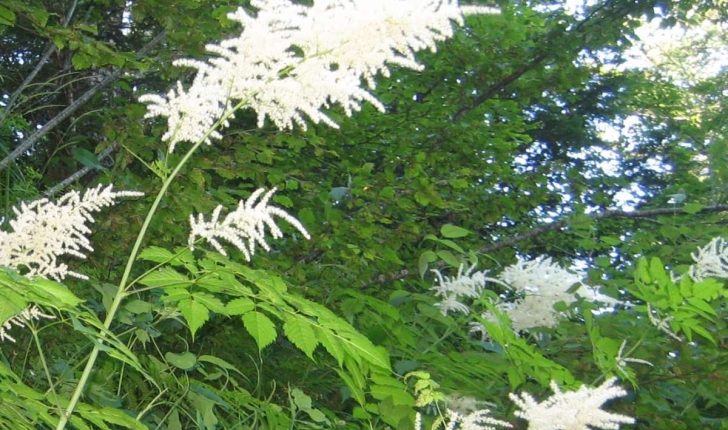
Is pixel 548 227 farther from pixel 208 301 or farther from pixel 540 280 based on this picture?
pixel 208 301

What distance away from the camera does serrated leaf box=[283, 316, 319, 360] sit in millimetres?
1657

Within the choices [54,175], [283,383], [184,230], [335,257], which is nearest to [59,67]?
[54,175]

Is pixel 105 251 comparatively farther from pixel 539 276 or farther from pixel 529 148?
pixel 529 148

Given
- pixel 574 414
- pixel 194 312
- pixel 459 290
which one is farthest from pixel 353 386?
pixel 459 290

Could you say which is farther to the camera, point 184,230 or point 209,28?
point 209,28

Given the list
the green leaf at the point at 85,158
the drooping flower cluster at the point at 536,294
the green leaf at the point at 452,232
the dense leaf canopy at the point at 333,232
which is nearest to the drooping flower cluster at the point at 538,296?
the drooping flower cluster at the point at 536,294

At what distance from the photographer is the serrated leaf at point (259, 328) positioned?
1705 millimetres

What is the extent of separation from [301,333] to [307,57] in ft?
1.79

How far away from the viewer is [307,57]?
1698 millimetres

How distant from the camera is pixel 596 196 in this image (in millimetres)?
7559

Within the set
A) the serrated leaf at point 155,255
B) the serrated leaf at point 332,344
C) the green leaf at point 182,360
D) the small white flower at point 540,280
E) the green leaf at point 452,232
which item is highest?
the green leaf at point 452,232

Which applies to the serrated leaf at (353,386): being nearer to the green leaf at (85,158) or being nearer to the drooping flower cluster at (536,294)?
the drooping flower cluster at (536,294)

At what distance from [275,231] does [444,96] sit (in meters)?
5.46

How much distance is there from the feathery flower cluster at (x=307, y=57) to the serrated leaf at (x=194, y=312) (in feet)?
1.05
